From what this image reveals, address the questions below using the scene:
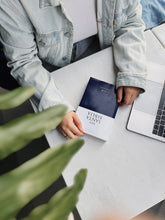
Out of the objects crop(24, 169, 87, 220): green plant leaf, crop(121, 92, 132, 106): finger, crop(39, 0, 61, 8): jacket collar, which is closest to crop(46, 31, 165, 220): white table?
crop(121, 92, 132, 106): finger

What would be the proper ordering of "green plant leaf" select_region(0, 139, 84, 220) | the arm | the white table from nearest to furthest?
"green plant leaf" select_region(0, 139, 84, 220) < the white table < the arm

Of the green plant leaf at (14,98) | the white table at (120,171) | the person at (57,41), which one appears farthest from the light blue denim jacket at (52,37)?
the green plant leaf at (14,98)

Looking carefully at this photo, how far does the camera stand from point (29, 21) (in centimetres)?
64

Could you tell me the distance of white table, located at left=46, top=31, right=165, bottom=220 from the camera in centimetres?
56

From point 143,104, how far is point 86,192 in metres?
0.32

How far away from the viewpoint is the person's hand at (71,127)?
609 millimetres

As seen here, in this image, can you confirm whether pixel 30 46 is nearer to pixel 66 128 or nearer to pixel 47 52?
pixel 47 52

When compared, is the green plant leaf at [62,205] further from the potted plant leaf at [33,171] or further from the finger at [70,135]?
the finger at [70,135]

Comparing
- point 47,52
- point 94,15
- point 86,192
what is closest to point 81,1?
point 94,15

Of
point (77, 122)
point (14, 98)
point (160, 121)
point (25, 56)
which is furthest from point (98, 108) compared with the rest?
point (14, 98)

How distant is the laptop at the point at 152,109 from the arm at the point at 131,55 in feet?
0.10

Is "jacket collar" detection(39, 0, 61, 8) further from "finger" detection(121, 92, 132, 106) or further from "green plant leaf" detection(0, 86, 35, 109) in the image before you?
"green plant leaf" detection(0, 86, 35, 109)

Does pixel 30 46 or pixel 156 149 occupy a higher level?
pixel 30 46

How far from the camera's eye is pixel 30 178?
0.18m
